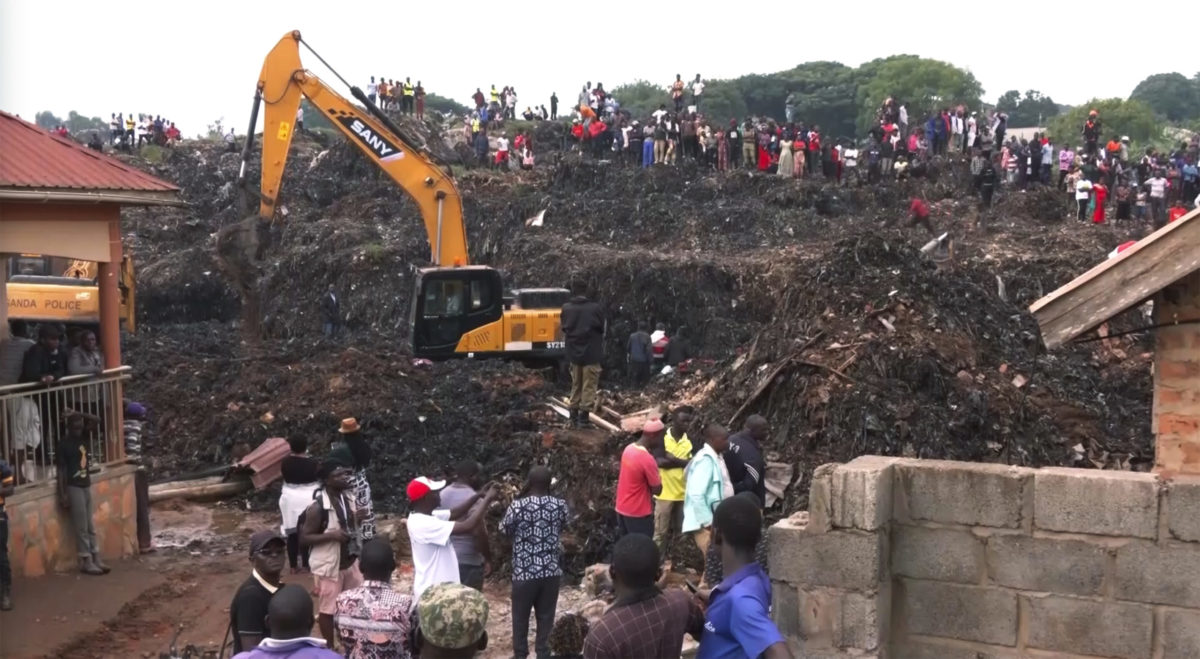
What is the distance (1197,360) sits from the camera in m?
7.02

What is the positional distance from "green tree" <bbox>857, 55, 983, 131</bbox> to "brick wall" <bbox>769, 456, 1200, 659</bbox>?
234 feet

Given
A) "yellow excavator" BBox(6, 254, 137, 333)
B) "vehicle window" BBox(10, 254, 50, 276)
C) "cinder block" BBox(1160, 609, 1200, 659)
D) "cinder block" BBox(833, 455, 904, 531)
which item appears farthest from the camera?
"vehicle window" BBox(10, 254, 50, 276)

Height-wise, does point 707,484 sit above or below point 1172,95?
below

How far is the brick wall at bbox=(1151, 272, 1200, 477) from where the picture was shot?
6.86m

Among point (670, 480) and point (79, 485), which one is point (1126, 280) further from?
point (79, 485)

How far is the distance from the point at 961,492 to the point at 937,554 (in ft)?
1.08

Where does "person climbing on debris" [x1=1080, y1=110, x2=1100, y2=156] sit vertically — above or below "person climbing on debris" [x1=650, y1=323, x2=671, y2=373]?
above

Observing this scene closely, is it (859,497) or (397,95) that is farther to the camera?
(397,95)

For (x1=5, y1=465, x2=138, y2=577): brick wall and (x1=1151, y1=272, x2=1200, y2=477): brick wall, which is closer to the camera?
(x1=1151, y1=272, x2=1200, y2=477): brick wall

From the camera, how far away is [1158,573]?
5820mm

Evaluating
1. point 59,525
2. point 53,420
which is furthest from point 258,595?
point 53,420

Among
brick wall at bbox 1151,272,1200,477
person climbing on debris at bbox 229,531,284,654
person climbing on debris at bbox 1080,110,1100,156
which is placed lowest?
person climbing on debris at bbox 229,531,284,654

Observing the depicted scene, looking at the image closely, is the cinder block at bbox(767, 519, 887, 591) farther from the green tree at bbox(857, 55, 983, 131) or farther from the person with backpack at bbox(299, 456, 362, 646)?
the green tree at bbox(857, 55, 983, 131)

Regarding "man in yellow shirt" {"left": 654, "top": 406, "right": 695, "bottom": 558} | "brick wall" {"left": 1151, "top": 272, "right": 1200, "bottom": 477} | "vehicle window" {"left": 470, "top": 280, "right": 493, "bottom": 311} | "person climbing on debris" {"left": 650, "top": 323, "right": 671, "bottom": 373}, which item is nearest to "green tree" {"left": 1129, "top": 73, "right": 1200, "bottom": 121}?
"person climbing on debris" {"left": 650, "top": 323, "right": 671, "bottom": 373}
